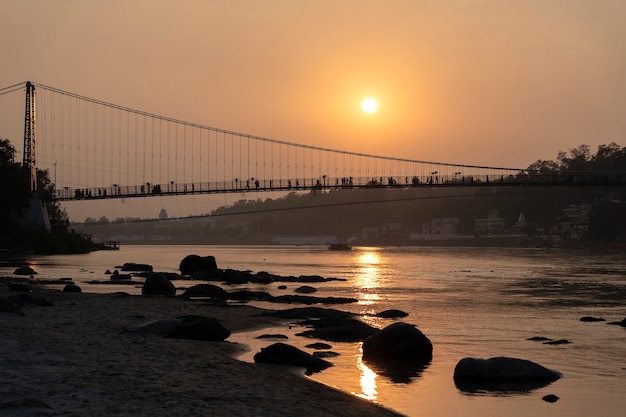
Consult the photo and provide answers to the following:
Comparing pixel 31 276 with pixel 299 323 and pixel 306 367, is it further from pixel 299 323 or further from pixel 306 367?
pixel 306 367

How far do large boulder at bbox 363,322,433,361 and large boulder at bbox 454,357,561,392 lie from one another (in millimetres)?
2238

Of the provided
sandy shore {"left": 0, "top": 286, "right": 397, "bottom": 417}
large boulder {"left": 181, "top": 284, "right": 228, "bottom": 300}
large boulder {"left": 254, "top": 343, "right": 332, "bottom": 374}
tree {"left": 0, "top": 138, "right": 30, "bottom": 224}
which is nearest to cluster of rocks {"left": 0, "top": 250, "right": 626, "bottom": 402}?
large boulder {"left": 254, "top": 343, "right": 332, "bottom": 374}

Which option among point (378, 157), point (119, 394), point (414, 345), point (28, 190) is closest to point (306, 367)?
point (414, 345)

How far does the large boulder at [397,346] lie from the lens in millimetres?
22797

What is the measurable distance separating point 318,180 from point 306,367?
119639 mm

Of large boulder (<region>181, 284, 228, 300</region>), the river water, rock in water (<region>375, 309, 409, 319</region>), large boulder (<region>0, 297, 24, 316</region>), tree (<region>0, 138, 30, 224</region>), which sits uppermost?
tree (<region>0, 138, 30, 224</region>)

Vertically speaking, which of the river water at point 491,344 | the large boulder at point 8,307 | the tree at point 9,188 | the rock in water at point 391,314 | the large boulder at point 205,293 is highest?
the tree at point 9,188

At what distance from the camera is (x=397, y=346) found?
2288 cm

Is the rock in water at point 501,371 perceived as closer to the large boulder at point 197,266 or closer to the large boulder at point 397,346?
A: the large boulder at point 397,346

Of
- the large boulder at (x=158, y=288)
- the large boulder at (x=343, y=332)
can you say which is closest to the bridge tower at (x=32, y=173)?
the large boulder at (x=158, y=288)

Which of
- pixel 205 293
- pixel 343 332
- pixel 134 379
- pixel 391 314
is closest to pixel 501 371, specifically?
pixel 343 332

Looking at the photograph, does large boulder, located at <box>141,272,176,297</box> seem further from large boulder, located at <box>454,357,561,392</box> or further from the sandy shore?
large boulder, located at <box>454,357,561,392</box>

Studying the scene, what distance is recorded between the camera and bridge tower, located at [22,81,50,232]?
341 feet

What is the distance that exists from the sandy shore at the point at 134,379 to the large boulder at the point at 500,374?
3.91 metres
